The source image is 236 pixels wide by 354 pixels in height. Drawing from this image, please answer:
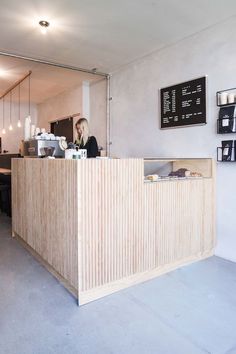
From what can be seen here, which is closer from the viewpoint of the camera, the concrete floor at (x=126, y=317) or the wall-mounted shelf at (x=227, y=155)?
the concrete floor at (x=126, y=317)

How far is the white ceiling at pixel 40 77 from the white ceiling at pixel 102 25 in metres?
0.51

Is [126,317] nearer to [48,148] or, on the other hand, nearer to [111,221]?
[111,221]

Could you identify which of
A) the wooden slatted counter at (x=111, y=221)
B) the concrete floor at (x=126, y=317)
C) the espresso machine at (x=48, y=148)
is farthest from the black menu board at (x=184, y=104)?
the concrete floor at (x=126, y=317)

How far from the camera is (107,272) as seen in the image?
7.39 ft

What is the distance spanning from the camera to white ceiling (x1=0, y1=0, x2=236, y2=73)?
2732 mm

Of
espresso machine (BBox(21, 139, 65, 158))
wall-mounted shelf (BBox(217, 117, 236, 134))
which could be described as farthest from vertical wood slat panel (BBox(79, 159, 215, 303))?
espresso machine (BBox(21, 139, 65, 158))

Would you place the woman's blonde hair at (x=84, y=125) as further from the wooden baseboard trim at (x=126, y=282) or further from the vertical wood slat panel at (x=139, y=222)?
the wooden baseboard trim at (x=126, y=282)

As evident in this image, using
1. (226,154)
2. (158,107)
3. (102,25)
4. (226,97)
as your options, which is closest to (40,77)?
(102,25)

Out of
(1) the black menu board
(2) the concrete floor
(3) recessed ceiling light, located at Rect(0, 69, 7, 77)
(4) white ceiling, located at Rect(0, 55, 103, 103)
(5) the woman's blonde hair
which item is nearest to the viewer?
(2) the concrete floor

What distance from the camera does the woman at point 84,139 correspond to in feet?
12.4

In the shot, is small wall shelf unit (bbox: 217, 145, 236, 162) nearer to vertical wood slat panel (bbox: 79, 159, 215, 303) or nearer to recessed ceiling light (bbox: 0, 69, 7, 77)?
vertical wood slat panel (bbox: 79, 159, 215, 303)

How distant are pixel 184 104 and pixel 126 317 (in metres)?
2.58

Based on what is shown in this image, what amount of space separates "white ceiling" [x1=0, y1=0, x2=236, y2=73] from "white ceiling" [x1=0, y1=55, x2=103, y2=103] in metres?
0.51

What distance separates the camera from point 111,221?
2264mm
